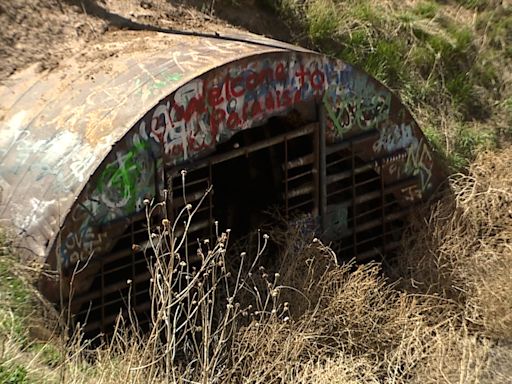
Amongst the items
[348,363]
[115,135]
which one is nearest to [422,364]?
[348,363]

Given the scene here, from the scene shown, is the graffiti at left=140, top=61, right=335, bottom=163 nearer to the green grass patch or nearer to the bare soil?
the bare soil

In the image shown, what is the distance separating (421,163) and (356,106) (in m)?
1.09

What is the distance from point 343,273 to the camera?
912cm

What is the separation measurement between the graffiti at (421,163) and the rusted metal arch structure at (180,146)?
2 cm

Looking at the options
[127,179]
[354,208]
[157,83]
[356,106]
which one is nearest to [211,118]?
[157,83]

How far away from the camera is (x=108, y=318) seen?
8.12 m

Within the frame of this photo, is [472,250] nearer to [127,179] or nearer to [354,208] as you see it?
[354,208]

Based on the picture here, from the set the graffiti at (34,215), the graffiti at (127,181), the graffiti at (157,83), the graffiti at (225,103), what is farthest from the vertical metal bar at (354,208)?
the graffiti at (34,215)

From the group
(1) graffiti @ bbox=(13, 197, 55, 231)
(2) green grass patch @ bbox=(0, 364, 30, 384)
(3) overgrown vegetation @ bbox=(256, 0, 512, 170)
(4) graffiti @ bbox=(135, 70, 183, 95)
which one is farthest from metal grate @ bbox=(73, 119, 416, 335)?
(2) green grass patch @ bbox=(0, 364, 30, 384)

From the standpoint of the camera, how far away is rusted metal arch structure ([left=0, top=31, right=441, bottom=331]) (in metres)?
7.56

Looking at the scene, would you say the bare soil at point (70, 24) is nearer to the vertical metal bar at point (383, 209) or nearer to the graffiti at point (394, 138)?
the graffiti at point (394, 138)

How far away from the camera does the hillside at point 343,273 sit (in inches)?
280

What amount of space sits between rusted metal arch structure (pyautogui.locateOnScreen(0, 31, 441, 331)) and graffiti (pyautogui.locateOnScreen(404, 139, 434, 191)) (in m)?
0.02

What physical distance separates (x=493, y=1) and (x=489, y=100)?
55.4 inches
